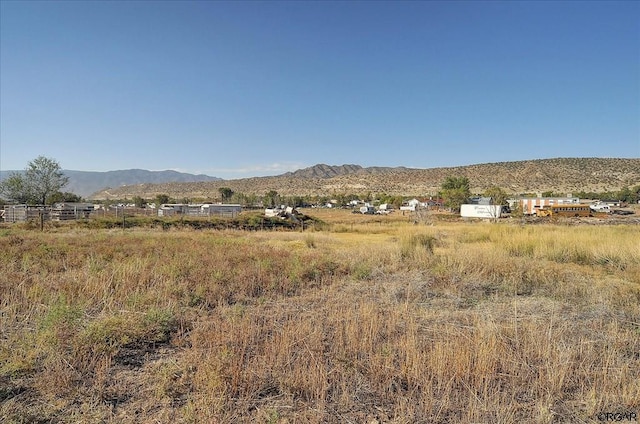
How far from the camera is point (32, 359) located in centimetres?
420

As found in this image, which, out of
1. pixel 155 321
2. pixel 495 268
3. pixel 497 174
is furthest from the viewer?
pixel 497 174

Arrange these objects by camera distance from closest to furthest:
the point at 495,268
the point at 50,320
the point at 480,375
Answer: the point at 480,375
the point at 50,320
the point at 495,268

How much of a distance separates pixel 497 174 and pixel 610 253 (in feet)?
392

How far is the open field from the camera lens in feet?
11.5

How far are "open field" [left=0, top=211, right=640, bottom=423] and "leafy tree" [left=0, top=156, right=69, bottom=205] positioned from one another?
2239 inches

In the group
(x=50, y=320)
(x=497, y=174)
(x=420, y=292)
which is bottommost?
(x=420, y=292)

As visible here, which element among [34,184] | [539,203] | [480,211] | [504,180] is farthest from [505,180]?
[34,184]

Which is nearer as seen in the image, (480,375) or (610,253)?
(480,375)

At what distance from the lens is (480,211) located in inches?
2532

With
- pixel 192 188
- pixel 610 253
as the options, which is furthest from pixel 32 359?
pixel 192 188

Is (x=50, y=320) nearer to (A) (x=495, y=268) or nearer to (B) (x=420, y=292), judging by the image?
(B) (x=420, y=292)

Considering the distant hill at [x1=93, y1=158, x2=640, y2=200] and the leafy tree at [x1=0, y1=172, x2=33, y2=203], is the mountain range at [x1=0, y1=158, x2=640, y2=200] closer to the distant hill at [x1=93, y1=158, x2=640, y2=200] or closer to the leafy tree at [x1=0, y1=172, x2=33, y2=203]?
the distant hill at [x1=93, y1=158, x2=640, y2=200]

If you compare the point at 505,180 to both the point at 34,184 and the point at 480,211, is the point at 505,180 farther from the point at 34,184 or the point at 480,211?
the point at 34,184

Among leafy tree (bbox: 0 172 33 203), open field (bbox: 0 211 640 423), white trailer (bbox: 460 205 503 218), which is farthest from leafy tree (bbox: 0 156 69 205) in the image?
white trailer (bbox: 460 205 503 218)
